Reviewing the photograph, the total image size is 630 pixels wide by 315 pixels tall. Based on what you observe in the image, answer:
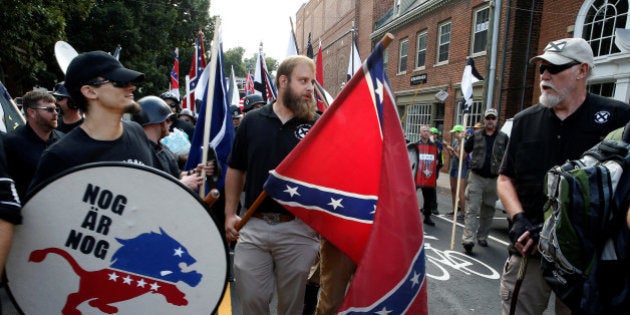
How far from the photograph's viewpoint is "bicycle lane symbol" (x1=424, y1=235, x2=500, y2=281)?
15.5ft

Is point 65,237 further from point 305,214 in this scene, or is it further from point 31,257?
point 305,214

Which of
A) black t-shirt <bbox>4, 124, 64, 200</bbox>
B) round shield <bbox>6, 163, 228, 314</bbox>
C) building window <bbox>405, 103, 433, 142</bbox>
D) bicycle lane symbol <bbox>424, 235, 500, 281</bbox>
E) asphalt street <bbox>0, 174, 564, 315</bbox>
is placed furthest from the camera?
building window <bbox>405, 103, 433, 142</bbox>

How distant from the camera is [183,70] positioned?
77.5ft

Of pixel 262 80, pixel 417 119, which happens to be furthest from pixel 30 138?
pixel 417 119

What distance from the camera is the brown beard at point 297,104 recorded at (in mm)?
2545

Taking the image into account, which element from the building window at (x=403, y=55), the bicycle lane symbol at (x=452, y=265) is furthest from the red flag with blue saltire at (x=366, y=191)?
the building window at (x=403, y=55)

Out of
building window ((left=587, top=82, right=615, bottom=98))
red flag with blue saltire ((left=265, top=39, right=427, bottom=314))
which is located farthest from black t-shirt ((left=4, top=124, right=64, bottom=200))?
building window ((left=587, top=82, right=615, bottom=98))

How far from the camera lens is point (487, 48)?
13.2 metres

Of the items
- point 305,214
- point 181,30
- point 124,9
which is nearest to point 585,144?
point 305,214

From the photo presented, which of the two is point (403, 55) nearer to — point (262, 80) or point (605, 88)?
point (605, 88)

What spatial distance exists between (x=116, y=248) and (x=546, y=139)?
2394mm

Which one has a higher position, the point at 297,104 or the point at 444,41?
the point at 444,41

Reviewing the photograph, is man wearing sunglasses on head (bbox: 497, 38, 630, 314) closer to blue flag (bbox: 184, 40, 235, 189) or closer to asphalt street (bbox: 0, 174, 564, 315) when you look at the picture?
asphalt street (bbox: 0, 174, 564, 315)

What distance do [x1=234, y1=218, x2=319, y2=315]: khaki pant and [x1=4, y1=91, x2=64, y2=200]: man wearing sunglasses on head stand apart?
2.09m
